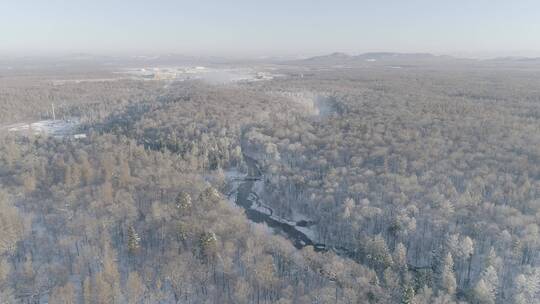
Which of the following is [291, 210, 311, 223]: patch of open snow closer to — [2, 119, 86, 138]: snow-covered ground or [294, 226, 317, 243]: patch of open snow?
[294, 226, 317, 243]: patch of open snow

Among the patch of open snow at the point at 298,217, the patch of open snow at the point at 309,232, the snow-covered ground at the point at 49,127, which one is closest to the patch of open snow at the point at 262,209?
the patch of open snow at the point at 298,217

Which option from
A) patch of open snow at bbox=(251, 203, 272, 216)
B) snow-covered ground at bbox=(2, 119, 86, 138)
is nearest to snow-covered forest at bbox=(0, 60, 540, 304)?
patch of open snow at bbox=(251, 203, 272, 216)

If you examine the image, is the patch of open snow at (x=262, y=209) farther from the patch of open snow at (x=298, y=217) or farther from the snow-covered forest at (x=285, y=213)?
the patch of open snow at (x=298, y=217)

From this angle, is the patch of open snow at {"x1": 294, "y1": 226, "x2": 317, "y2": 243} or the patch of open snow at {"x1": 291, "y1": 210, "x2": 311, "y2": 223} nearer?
the patch of open snow at {"x1": 294, "y1": 226, "x2": 317, "y2": 243}

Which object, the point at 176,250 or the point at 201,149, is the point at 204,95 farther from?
the point at 176,250

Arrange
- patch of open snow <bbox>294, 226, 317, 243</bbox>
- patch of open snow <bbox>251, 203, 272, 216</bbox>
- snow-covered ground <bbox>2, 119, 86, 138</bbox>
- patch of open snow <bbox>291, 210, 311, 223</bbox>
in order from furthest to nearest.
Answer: snow-covered ground <bbox>2, 119, 86, 138</bbox> → patch of open snow <bbox>251, 203, 272, 216</bbox> → patch of open snow <bbox>291, 210, 311, 223</bbox> → patch of open snow <bbox>294, 226, 317, 243</bbox>

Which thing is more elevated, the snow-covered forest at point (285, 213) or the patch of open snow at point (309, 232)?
the snow-covered forest at point (285, 213)

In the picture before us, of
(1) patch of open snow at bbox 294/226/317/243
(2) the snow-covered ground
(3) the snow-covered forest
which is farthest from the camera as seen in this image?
(2) the snow-covered ground
